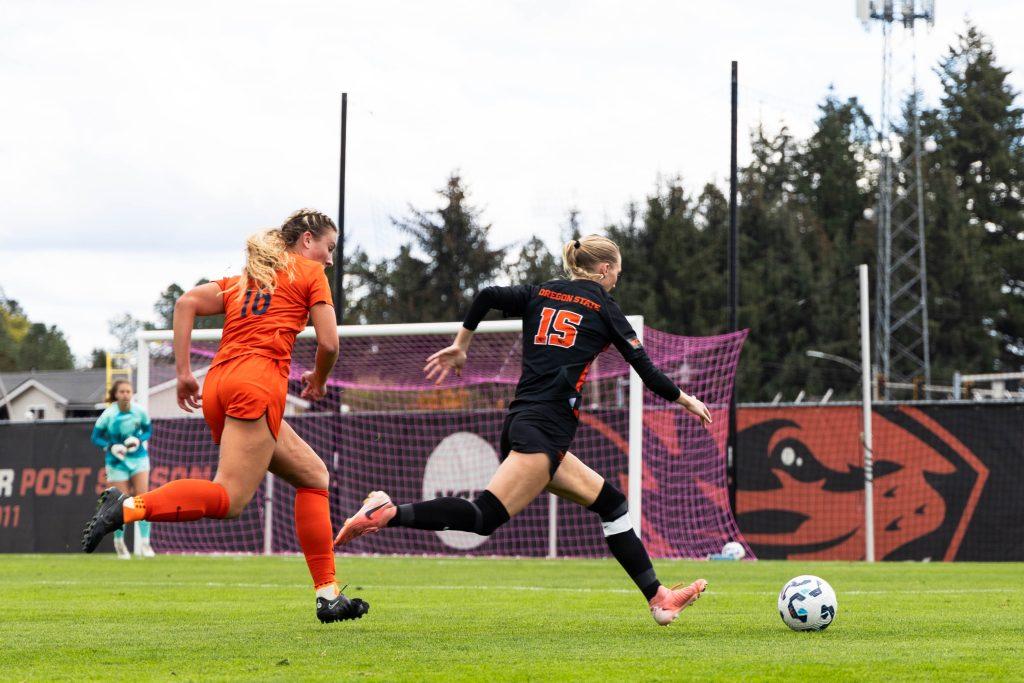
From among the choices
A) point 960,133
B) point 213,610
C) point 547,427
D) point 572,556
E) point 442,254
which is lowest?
point 572,556

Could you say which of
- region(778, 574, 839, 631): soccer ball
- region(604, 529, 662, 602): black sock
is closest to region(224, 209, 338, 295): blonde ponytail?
region(604, 529, 662, 602): black sock

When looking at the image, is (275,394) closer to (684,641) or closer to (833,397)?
(684,641)

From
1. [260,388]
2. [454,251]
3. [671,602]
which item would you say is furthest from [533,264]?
[260,388]

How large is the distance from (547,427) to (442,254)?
144ft

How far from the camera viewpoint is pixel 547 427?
20.7ft

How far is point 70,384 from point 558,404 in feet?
174

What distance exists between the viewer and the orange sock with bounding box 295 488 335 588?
6.71 metres

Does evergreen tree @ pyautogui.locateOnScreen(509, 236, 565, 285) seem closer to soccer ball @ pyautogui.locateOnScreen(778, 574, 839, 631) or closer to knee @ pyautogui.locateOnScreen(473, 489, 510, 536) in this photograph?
soccer ball @ pyautogui.locateOnScreen(778, 574, 839, 631)

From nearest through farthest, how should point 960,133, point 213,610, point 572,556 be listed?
point 213,610
point 572,556
point 960,133

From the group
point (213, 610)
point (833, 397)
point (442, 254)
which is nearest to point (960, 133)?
point (833, 397)

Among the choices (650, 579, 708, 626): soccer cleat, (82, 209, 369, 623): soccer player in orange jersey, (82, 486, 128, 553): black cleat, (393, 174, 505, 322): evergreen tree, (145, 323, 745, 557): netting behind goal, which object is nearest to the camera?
(82, 486, 128, 553): black cleat

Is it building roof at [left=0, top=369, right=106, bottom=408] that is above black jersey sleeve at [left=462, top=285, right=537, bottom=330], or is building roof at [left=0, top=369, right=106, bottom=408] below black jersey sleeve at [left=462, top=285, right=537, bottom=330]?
below

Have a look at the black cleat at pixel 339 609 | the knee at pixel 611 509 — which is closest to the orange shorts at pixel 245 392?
the black cleat at pixel 339 609

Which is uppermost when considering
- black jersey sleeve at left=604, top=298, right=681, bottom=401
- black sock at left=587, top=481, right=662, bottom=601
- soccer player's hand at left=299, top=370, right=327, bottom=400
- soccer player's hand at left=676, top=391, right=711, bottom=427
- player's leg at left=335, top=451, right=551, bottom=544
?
black jersey sleeve at left=604, top=298, right=681, bottom=401
